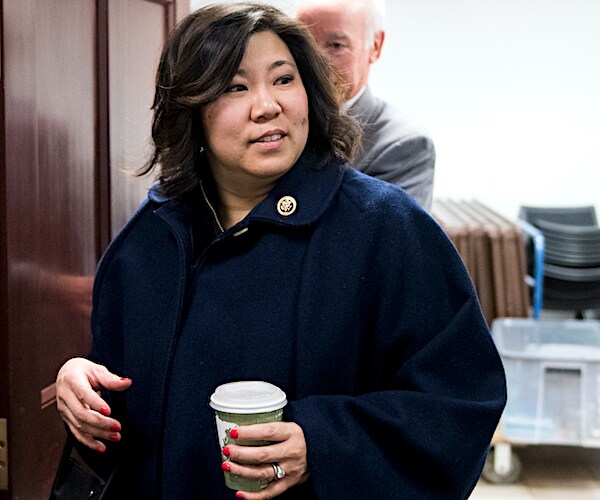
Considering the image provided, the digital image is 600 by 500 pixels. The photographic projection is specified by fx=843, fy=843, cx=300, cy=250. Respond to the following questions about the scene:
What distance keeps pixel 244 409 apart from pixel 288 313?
0.88 ft

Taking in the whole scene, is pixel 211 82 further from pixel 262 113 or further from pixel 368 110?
pixel 368 110

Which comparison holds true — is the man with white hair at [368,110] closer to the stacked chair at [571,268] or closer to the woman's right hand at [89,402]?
the woman's right hand at [89,402]

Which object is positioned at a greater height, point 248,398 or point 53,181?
point 53,181

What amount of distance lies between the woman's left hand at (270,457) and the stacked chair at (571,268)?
476 cm

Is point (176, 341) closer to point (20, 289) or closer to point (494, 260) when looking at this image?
point (20, 289)

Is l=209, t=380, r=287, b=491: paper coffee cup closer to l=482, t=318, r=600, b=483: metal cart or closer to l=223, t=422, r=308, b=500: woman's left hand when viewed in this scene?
l=223, t=422, r=308, b=500: woman's left hand

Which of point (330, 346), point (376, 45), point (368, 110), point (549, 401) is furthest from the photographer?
point (549, 401)

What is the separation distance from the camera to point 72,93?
6.58ft

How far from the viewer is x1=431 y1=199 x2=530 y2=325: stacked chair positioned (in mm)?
4578

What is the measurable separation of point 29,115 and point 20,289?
36 cm

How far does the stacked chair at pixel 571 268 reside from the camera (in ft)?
18.8

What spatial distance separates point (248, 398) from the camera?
122cm

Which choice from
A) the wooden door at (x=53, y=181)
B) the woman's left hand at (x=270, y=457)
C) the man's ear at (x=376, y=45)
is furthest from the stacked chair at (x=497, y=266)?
the woman's left hand at (x=270, y=457)

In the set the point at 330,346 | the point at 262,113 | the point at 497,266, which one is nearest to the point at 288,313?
the point at 330,346
